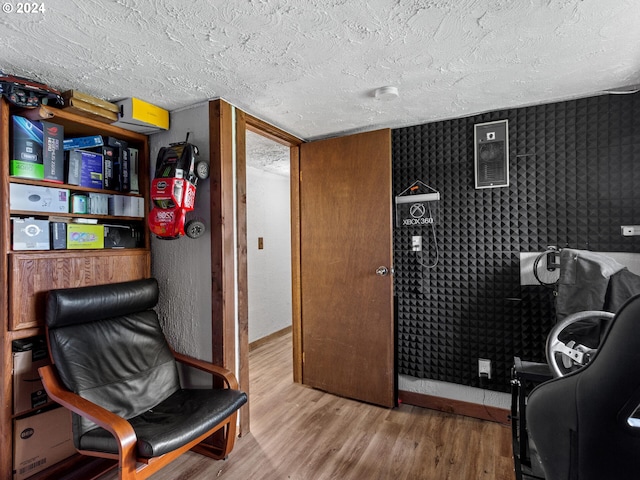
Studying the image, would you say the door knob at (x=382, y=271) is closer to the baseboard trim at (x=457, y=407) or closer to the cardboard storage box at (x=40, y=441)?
the baseboard trim at (x=457, y=407)

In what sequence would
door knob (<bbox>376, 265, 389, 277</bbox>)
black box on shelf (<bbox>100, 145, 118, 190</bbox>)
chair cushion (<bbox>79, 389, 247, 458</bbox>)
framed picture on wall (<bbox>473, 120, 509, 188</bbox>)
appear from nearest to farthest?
chair cushion (<bbox>79, 389, 247, 458</bbox>) → black box on shelf (<bbox>100, 145, 118, 190</bbox>) → framed picture on wall (<bbox>473, 120, 509, 188</bbox>) → door knob (<bbox>376, 265, 389, 277</bbox>)

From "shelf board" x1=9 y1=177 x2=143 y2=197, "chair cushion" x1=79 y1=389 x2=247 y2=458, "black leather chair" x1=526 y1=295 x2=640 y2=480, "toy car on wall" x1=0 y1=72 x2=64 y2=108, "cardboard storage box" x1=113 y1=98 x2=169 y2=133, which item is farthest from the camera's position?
"cardboard storage box" x1=113 y1=98 x2=169 y2=133

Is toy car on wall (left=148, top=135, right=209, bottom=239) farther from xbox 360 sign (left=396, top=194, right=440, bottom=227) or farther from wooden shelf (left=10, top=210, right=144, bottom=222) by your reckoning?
xbox 360 sign (left=396, top=194, right=440, bottom=227)

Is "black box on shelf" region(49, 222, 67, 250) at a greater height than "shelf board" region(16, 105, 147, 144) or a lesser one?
lesser

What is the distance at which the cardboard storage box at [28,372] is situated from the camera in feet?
5.57

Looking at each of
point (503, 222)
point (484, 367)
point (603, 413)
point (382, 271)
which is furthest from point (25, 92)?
point (484, 367)

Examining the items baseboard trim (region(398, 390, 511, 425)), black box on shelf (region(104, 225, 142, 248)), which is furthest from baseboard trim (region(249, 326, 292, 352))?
black box on shelf (region(104, 225, 142, 248))

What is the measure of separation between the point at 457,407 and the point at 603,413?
1.95 m

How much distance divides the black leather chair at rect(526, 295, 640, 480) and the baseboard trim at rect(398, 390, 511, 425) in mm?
1655

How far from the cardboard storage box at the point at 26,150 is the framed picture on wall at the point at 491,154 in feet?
8.99

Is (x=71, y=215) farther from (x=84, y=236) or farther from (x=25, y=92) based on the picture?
(x=25, y=92)

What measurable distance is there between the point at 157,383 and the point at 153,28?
1.87 metres

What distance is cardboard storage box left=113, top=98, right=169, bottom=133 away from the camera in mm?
2010

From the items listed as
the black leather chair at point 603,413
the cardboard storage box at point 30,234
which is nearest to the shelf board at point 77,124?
the cardboard storage box at point 30,234
